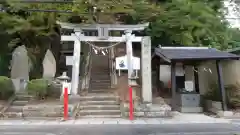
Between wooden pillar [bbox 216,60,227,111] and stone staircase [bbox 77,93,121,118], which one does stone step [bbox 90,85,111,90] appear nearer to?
stone staircase [bbox 77,93,121,118]

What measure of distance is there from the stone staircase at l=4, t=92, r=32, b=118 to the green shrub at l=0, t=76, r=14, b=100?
1.46 feet

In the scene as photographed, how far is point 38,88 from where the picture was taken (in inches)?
596

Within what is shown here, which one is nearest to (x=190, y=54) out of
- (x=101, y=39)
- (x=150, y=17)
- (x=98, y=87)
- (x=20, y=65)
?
(x=150, y=17)

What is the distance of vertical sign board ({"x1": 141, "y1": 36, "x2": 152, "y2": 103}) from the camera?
1478 centimetres

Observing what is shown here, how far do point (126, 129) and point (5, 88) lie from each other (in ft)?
26.8

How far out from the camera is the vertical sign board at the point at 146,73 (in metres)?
14.8

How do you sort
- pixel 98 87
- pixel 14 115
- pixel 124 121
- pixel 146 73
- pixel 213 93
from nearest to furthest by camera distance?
1. pixel 124 121
2. pixel 14 115
3. pixel 146 73
4. pixel 213 93
5. pixel 98 87

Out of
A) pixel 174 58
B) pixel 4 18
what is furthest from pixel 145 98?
pixel 4 18

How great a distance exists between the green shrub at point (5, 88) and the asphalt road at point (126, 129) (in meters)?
4.59

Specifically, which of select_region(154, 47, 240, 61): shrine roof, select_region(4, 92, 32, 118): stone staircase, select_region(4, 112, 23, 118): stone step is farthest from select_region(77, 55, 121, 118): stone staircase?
select_region(154, 47, 240, 61): shrine roof

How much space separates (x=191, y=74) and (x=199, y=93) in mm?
1942

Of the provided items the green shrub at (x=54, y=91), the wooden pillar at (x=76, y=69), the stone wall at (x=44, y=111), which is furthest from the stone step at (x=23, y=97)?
the wooden pillar at (x=76, y=69)

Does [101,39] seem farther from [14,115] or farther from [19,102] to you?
[14,115]

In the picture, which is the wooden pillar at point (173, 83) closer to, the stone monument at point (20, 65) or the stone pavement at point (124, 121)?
the stone pavement at point (124, 121)
